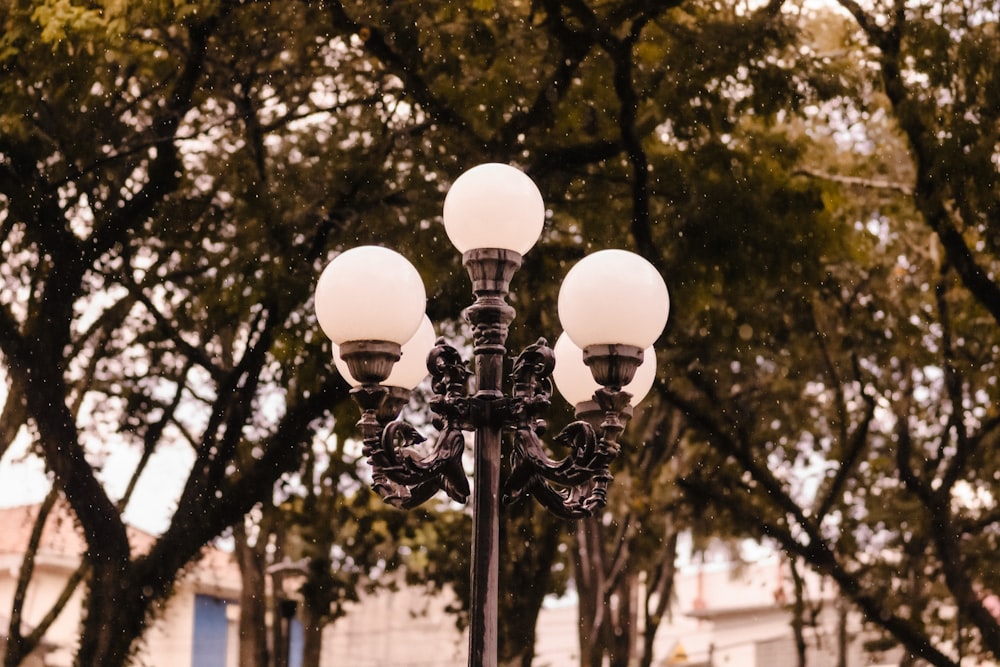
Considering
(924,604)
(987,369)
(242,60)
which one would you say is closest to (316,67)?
(242,60)

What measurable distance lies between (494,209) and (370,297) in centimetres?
47

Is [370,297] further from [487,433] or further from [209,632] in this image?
[209,632]

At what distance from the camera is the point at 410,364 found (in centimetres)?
416

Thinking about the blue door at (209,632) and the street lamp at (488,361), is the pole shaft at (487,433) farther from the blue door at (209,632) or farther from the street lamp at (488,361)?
the blue door at (209,632)

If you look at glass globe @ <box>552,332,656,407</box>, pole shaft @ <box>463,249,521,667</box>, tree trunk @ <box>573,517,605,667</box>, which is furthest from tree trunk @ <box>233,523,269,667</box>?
pole shaft @ <box>463,249,521,667</box>

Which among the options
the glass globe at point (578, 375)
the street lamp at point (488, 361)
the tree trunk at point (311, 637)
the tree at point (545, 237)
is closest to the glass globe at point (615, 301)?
the street lamp at point (488, 361)

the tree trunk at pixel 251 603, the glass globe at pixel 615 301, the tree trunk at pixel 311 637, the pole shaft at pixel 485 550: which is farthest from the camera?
the tree trunk at pixel 311 637

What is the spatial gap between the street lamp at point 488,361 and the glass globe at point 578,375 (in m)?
0.09

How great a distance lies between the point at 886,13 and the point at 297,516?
596 centimetres

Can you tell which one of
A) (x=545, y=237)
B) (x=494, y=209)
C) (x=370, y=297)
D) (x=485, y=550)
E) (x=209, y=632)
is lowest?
(x=485, y=550)

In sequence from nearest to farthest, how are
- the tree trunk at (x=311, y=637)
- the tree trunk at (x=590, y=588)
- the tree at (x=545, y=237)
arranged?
the tree at (x=545, y=237) < the tree trunk at (x=311, y=637) < the tree trunk at (x=590, y=588)

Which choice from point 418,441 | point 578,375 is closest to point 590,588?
point 578,375

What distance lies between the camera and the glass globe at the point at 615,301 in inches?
146

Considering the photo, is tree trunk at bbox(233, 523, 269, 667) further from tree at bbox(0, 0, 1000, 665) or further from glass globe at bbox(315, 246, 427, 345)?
glass globe at bbox(315, 246, 427, 345)
